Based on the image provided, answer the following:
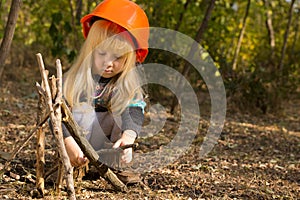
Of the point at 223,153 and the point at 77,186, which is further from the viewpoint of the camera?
the point at 223,153

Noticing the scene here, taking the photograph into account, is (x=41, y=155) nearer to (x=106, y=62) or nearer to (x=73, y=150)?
(x=73, y=150)

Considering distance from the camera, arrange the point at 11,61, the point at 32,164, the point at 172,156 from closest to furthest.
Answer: the point at 32,164
the point at 172,156
the point at 11,61

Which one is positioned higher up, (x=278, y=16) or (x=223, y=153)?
(x=278, y=16)

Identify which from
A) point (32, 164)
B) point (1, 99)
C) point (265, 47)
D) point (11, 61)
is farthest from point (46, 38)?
point (32, 164)

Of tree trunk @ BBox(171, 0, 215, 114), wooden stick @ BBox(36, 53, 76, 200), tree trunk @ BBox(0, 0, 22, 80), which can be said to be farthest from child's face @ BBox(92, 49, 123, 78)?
tree trunk @ BBox(171, 0, 215, 114)

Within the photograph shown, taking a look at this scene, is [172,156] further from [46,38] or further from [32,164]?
[46,38]

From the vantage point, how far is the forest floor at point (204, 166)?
2.63 meters

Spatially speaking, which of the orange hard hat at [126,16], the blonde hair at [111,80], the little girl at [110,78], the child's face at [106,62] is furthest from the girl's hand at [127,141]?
the orange hard hat at [126,16]

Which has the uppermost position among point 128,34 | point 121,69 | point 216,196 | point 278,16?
point 278,16

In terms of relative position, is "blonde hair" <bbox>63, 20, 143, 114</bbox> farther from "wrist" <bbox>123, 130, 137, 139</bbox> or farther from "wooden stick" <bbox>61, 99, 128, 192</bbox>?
"wooden stick" <bbox>61, 99, 128, 192</bbox>

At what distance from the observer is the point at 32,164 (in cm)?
293

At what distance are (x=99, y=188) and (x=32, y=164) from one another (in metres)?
0.50

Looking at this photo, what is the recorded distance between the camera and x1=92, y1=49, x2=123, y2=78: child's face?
2.55m

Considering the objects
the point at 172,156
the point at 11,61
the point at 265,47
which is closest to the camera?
the point at 172,156
